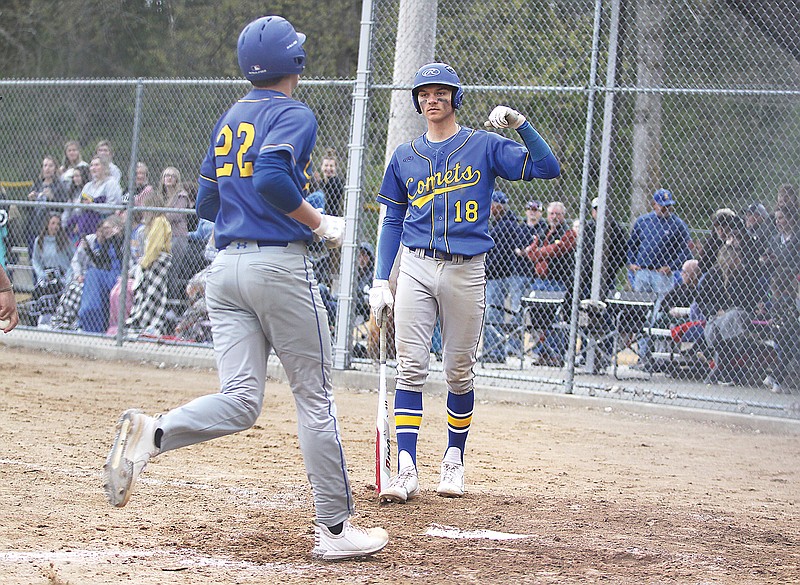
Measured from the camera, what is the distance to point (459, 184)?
571 cm

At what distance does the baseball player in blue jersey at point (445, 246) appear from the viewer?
5.68 metres

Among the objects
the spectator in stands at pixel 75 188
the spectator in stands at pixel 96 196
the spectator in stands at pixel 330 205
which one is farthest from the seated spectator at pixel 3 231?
the spectator in stands at pixel 330 205

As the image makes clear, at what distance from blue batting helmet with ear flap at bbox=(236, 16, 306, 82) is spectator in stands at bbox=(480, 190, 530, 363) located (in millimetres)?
Result: 7093

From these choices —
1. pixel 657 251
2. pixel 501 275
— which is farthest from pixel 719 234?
pixel 501 275

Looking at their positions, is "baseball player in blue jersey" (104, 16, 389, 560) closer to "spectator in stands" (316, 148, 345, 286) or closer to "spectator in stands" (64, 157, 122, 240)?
"spectator in stands" (316, 148, 345, 286)

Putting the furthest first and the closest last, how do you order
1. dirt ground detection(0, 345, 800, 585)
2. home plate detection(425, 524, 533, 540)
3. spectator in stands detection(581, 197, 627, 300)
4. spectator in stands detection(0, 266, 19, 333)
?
spectator in stands detection(581, 197, 627, 300) < spectator in stands detection(0, 266, 19, 333) < home plate detection(425, 524, 533, 540) < dirt ground detection(0, 345, 800, 585)

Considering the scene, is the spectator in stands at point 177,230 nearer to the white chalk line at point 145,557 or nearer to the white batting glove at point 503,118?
the white batting glove at point 503,118

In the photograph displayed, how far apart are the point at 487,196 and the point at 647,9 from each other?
8.02 meters

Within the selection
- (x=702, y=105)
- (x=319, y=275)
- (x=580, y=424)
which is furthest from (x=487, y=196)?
(x=702, y=105)

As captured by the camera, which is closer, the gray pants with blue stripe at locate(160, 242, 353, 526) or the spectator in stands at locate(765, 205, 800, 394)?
the gray pants with blue stripe at locate(160, 242, 353, 526)

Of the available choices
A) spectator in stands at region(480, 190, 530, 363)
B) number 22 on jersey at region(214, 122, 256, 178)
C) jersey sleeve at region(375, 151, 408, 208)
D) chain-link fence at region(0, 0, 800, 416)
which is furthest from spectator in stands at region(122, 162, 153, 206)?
number 22 on jersey at region(214, 122, 256, 178)

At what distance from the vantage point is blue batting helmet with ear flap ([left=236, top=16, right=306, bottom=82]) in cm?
419

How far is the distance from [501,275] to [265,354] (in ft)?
24.0

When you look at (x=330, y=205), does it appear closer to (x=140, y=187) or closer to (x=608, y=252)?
(x=140, y=187)
